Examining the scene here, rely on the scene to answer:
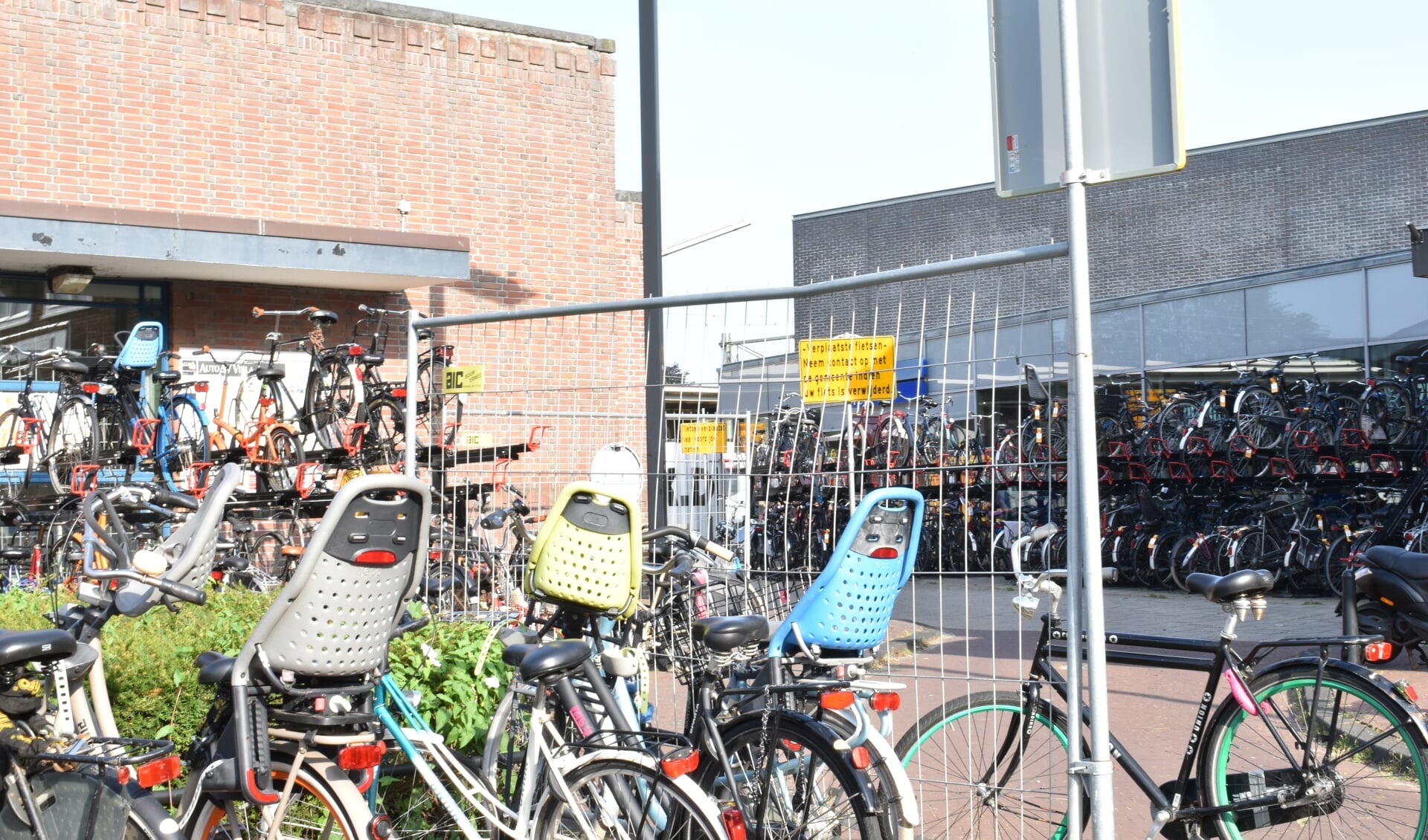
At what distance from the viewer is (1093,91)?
10.8ft

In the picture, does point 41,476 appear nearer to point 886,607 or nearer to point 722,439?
point 722,439

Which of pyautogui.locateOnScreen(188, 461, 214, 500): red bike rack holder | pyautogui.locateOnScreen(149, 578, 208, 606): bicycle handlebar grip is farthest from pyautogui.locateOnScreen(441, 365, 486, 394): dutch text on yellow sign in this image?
pyautogui.locateOnScreen(188, 461, 214, 500): red bike rack holder

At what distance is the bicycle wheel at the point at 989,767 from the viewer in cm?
395

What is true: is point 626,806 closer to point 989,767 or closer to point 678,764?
point 678,764

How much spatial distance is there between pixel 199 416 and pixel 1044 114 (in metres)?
9.47

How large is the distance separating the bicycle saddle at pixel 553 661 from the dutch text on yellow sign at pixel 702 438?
4.80ft

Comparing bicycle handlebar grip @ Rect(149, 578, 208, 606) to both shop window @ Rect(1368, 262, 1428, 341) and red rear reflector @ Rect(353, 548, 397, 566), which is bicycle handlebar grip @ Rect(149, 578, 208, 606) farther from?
shop window @ Rect(1368, 262, 1428, 341)

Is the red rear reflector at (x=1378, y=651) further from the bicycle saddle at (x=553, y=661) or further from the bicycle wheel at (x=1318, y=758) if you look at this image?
the bicycle saddle at (x=553, y=661)

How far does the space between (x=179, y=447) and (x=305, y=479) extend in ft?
4.89

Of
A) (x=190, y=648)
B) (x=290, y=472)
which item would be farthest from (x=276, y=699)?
(x=290, y=472)

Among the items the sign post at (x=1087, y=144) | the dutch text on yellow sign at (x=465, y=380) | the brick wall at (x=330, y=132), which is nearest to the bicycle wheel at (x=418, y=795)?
the sign post at (x=1087, y=144)

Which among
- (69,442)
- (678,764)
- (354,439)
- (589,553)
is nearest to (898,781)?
(678,764)

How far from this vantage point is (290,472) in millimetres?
11070

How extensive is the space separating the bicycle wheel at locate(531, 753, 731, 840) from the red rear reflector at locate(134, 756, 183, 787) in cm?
93
